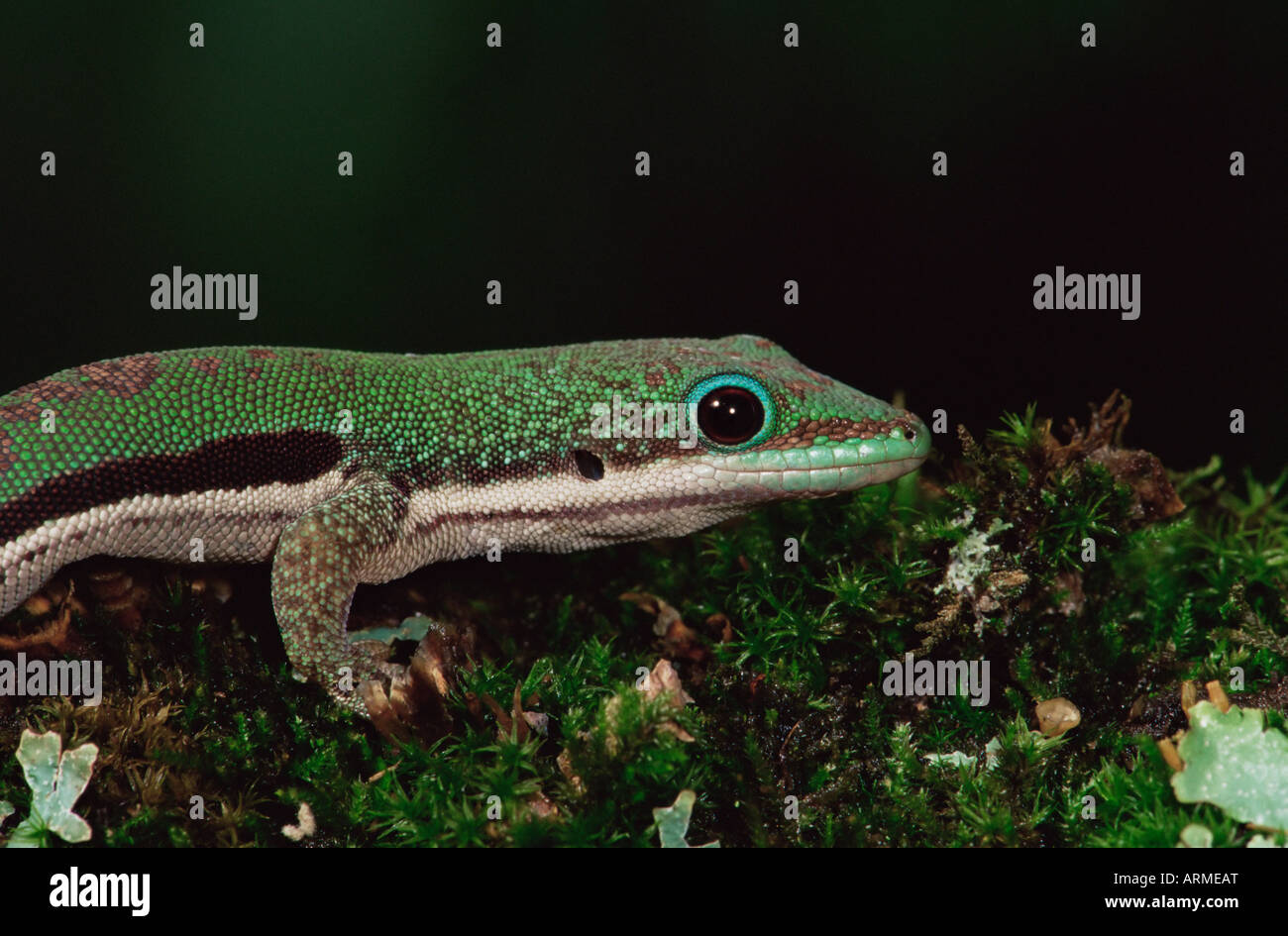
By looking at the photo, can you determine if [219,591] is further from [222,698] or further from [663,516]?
[663,516]

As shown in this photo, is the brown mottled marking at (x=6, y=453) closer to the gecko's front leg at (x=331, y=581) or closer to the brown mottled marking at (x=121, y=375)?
the brown mottled marking at (x=121, y=375)

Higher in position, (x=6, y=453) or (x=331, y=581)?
(x=6, y=453)

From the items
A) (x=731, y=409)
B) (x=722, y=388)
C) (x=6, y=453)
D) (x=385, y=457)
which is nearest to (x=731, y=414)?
(x=731, y=409)

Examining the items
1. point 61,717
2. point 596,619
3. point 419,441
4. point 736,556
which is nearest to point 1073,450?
point 736,556

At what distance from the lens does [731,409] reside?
4773mm

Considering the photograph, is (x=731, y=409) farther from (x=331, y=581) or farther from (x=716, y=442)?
(x=331, y=581)

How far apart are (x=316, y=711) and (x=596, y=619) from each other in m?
1.36

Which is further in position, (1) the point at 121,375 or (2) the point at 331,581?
(1) the point at 121,375

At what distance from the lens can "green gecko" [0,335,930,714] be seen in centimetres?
438

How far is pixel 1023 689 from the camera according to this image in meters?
4.14

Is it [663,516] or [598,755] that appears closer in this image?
[598,755]

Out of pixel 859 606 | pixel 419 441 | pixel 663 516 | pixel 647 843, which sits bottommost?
pixel 647 843

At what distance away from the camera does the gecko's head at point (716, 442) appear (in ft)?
15.3

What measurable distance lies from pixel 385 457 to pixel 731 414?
5.48 ft
